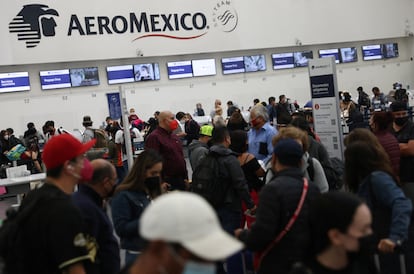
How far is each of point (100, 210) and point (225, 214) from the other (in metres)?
1.96

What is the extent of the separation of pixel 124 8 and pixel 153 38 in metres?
1.74

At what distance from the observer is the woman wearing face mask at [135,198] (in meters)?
3.81

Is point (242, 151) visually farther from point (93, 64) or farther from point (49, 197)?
point (93, 64)

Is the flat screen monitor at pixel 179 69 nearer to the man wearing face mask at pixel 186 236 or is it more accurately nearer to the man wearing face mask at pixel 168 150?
the man wearing face mask at pixel 168 150

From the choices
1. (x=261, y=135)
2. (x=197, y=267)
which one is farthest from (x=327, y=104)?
(x=197, y=267)

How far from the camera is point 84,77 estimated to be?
22781mm

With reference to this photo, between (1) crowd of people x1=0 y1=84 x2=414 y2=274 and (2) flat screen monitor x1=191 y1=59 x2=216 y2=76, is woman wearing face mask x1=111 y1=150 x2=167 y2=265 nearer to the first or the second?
(1) crowd of people x1=0 y1=84 x2=414 y2=274

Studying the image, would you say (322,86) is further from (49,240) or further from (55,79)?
(55,79)

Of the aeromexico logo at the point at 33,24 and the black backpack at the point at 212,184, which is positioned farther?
the aeromexico logo at the point at 33,24

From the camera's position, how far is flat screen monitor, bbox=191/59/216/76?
2502 centimetres

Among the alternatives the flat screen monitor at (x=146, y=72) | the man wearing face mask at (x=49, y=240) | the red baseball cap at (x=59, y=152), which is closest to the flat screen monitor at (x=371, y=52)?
the flat screen monitor at (x=146, y=72)

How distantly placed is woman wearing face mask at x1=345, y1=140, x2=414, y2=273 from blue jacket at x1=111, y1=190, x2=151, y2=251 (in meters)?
1.49

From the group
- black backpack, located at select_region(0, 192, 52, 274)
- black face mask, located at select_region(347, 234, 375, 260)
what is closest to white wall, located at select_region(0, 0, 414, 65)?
black backpack, located at select_region(0, 192, 52, 274)

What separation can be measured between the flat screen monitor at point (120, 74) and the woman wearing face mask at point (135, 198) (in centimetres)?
1970
